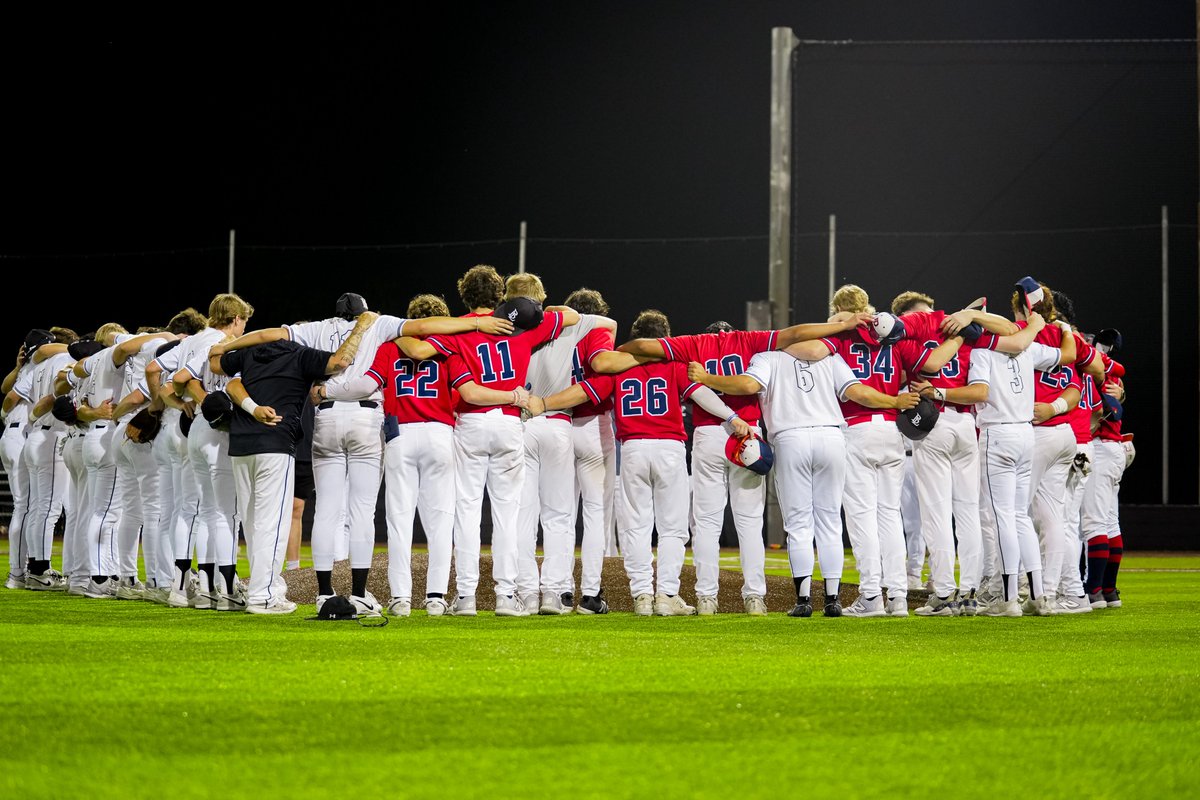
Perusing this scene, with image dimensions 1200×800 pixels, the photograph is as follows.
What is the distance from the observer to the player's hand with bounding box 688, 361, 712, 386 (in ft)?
22.7

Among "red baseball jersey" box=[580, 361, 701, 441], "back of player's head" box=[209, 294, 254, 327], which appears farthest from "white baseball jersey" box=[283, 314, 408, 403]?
"red baseball jersey" box=[580, 361, 701, 441]

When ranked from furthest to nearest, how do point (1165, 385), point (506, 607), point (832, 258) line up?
point (832, 258) < point (1165, 385) < point (506, 607)

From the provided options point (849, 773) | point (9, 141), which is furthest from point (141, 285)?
point (849, 773)

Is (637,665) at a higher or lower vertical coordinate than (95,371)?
lower

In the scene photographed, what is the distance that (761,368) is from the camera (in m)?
6.95

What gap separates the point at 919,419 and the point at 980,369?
54cm

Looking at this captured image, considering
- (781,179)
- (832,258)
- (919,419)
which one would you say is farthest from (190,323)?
(832,258)

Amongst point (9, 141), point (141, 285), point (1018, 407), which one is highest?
point (9, 141)

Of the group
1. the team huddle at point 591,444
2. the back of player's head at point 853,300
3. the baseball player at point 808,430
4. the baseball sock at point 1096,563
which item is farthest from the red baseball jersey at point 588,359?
the baseball sock at point 1096,563

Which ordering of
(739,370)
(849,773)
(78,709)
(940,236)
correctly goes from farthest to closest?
(940,236), (739,370), (78,709), (849,773)

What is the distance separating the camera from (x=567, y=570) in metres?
7.12

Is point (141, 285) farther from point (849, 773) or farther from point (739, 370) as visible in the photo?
point (849, 773)

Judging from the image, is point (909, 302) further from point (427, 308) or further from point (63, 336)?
point (63, 336)

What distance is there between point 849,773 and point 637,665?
5.67ft
